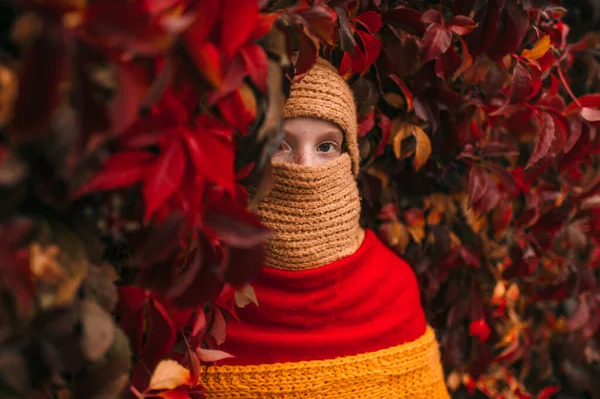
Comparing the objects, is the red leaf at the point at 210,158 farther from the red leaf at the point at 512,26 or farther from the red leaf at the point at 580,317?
the red leaf at the point at 580,317

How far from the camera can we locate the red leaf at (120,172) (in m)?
0.52

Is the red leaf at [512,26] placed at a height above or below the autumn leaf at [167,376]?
above

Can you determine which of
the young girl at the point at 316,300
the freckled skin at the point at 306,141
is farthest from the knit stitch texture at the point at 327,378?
the freckled skin at the point at 306,141

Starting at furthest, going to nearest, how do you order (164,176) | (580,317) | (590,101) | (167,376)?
(580,317), (590,101), (167,376), (164,176)

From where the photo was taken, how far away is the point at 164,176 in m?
0.54

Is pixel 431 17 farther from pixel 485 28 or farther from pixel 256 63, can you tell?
pixel 256 63

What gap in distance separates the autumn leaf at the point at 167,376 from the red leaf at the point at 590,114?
0.85 metres

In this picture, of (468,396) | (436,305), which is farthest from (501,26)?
(468,396)

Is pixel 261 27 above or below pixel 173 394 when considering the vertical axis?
above

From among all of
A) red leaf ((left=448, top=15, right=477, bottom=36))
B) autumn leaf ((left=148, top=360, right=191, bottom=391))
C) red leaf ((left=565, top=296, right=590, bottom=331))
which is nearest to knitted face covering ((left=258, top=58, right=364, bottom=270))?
red leaf ((left=448, top=15, right=477, bottom=36))

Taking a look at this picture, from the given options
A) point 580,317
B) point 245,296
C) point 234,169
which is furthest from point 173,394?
point 580,317

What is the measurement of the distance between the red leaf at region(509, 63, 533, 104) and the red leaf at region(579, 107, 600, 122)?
0.13 meters

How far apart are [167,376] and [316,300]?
1.14 ft

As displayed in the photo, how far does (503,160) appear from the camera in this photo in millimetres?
1400
